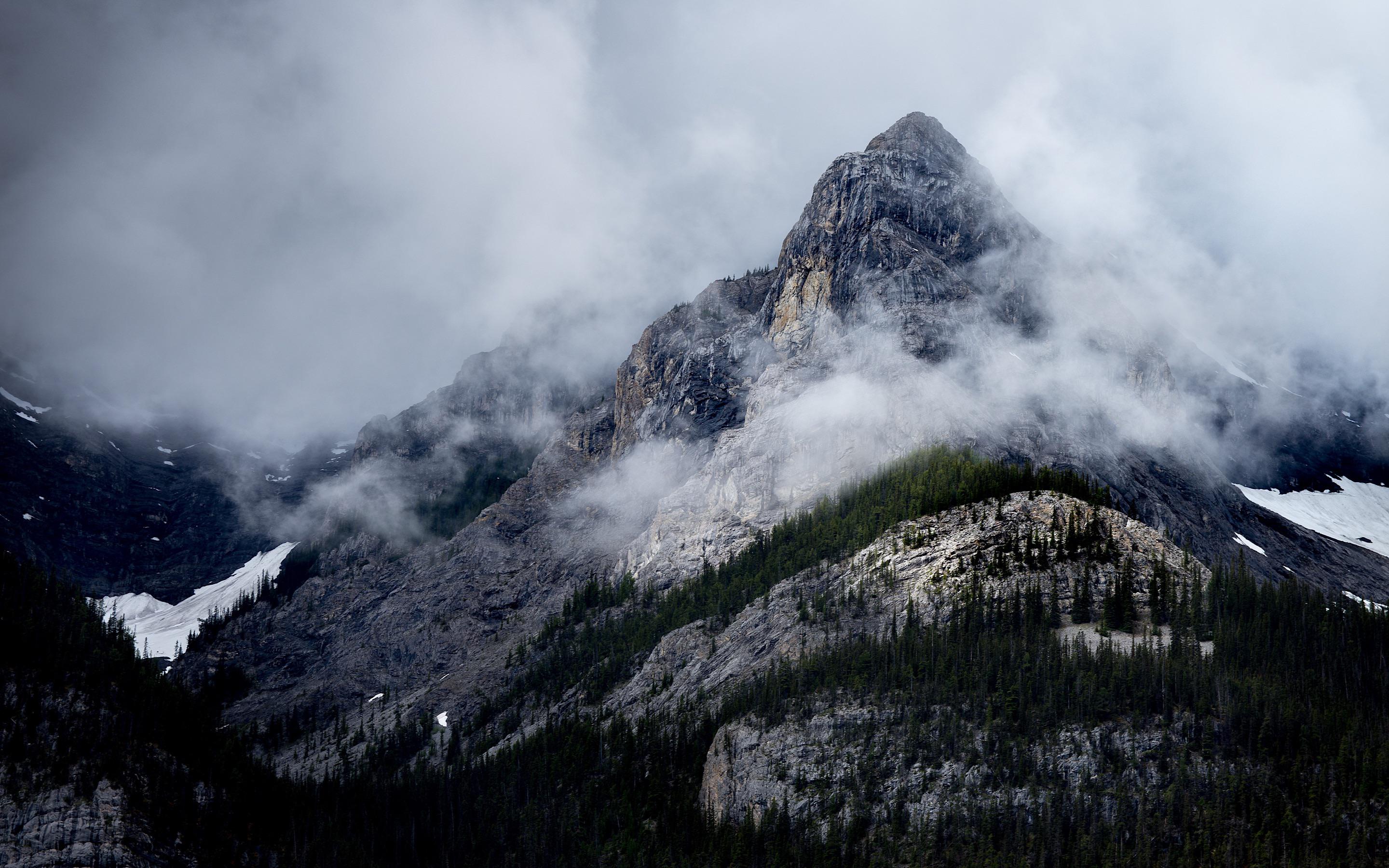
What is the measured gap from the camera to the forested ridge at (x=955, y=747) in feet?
288

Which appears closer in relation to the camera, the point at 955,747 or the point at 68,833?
the point at 955,747

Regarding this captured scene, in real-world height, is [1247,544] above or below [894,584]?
above

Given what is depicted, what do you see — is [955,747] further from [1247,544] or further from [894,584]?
[1247,544]

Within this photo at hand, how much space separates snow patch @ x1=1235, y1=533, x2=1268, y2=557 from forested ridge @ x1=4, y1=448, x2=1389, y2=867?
71191 millimetres

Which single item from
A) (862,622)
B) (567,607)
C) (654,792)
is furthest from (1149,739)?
(567,607)

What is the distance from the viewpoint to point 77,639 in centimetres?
12000

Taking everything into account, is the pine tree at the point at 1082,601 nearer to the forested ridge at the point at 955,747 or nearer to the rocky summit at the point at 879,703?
the rocky summit at the point at 879,703

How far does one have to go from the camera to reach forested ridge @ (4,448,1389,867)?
8781cm

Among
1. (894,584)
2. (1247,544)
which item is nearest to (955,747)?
(894,584)

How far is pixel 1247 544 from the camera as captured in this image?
7677 inches

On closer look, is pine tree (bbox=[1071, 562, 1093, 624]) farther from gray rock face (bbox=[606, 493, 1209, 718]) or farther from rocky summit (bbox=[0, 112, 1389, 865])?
gray rock face (bbox=[606, 493, 1209, 718])

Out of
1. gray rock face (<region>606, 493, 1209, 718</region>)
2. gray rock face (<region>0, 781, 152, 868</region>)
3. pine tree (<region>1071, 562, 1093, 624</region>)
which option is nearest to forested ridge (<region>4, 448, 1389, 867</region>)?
pine tree (<region>1071, 562, 1093, 624</region>)

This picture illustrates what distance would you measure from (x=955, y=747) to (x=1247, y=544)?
12405cm

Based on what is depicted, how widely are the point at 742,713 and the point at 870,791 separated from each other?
797 inches
